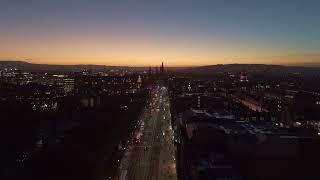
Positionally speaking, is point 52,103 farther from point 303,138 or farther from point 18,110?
point 303,138

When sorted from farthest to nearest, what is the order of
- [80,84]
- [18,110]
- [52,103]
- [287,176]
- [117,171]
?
[80,84], [52,103], [18,110], [117,171], [287,176]

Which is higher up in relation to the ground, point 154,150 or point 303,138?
point 303,138

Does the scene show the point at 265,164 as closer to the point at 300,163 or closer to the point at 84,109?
the point at 300,163

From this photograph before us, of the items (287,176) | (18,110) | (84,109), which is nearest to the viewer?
(287,176)

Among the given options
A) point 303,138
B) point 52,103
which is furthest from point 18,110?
point 303,138

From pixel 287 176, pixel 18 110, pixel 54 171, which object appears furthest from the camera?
pixel 18 110

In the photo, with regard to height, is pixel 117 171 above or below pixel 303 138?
below

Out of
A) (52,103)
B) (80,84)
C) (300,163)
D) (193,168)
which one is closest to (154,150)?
(193,168)

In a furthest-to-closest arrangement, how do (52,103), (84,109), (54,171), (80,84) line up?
(80,84)
(52,103)
(84,109)
(54,171)

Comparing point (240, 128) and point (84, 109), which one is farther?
point (84, 109)

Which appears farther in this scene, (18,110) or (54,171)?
(18,110)
